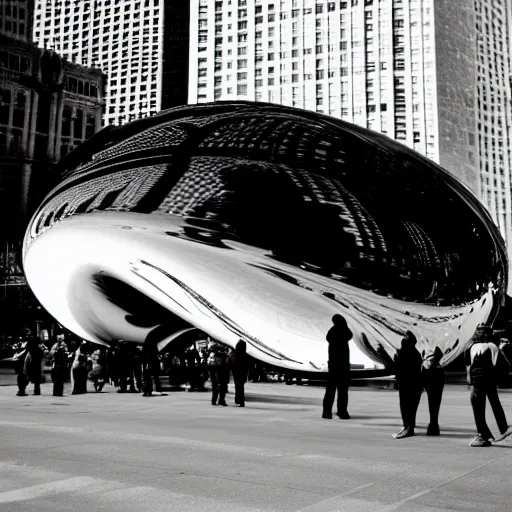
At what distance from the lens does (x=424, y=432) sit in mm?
8109

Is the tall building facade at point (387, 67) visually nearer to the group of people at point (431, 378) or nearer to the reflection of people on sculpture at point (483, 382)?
the group of people at point (431, 378)

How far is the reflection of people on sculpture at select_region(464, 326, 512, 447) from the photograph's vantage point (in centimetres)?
686

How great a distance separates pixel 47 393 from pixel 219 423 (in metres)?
7.16

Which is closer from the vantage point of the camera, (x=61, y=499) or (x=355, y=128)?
(x=61, y=499)

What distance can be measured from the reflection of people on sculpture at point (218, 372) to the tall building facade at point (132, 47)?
114 meters

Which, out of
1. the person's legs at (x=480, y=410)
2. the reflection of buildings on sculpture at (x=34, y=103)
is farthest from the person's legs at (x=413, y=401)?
the reflection of buildings on sculpture at (x=34, y=103)

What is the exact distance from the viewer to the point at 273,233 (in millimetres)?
11305

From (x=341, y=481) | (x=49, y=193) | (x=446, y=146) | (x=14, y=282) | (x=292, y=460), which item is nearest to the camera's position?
(x=341, y=481)

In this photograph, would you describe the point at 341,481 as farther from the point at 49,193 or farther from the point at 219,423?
the point at 49,193

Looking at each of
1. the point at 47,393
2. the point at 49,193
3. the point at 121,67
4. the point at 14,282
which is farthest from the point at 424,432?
the point at 121,67

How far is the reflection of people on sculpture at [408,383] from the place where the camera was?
7.72 metres

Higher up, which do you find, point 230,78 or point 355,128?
point 230,78

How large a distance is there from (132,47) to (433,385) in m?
128

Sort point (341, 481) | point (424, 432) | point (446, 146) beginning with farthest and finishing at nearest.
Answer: point (446, 146) < point (424, 432) < point (341, 481)
